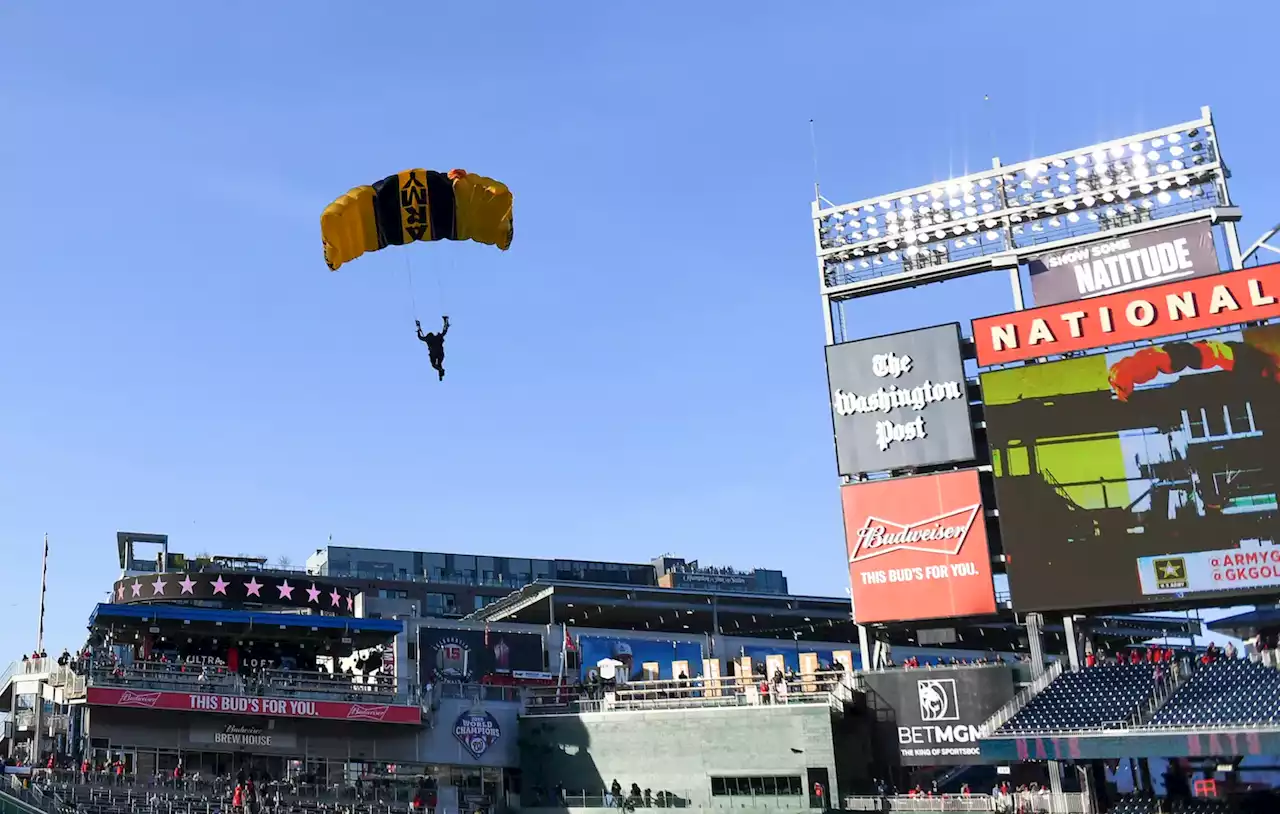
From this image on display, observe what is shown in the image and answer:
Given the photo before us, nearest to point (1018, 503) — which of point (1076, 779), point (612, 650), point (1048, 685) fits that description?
point (1048, 685)

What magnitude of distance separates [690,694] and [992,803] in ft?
47.1

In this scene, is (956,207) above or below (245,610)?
above

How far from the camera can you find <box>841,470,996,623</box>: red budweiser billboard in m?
44.3

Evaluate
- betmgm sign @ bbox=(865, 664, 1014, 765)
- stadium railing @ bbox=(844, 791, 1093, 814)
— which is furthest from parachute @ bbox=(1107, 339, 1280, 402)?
stadium railing @ bbox=(844, 791, 1093, 814)

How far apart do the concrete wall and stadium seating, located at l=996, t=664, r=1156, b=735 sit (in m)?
7.16

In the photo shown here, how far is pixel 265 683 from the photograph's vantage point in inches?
1940

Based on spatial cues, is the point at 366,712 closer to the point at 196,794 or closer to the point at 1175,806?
the point at 196,794

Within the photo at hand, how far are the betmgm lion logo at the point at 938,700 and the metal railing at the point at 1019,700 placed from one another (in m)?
1.25

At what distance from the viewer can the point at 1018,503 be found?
144 ft

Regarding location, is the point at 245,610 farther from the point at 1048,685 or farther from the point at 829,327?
the point at 1048,685

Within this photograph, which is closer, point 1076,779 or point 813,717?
point 1076,779

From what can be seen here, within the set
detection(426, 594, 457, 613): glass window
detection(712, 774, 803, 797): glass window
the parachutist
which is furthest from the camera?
detection(426, 594, 457, 613): glass window

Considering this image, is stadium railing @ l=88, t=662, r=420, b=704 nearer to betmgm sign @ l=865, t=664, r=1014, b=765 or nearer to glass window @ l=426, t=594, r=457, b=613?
betmgm sign @ l=865, t=664, r=1014, b=765

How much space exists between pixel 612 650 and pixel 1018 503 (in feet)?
101
